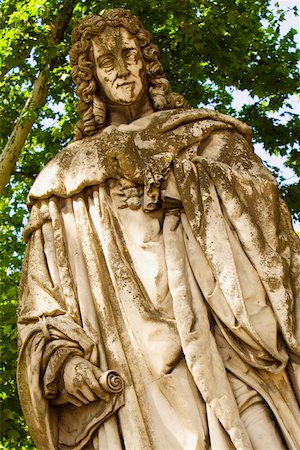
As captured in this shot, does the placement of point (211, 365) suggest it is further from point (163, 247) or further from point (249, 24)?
point (249, 24)

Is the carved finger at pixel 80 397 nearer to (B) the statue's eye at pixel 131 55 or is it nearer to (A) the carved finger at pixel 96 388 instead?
(A) the carved finger at pixel 96 388

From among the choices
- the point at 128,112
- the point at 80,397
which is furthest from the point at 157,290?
the point at 128,112

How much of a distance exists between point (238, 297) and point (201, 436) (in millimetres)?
812

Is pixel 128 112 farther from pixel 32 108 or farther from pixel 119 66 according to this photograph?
pixel 32 108

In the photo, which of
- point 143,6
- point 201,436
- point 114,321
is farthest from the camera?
point 143,6

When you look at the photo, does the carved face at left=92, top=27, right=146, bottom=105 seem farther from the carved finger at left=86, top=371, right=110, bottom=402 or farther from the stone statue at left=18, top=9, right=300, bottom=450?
the carved finger at left=86, top=371, right=110, bottom=402

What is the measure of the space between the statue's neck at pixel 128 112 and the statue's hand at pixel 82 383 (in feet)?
6.18

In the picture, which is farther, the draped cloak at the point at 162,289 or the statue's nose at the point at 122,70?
the statue's nose at the point at 122,70

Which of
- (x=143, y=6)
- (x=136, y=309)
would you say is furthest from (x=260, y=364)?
(x=143, y=6)

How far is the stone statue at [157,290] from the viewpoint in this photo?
790 centimetres

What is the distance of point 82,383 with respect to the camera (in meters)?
7.93

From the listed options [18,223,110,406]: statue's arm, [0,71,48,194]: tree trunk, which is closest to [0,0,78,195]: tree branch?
[0,71,48,194]: tree trunk

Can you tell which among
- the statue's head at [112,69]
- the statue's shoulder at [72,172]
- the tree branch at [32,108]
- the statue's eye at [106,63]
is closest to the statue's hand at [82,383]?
the statue's shoulder at [72,172]

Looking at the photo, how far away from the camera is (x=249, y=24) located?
14859 millimetres
